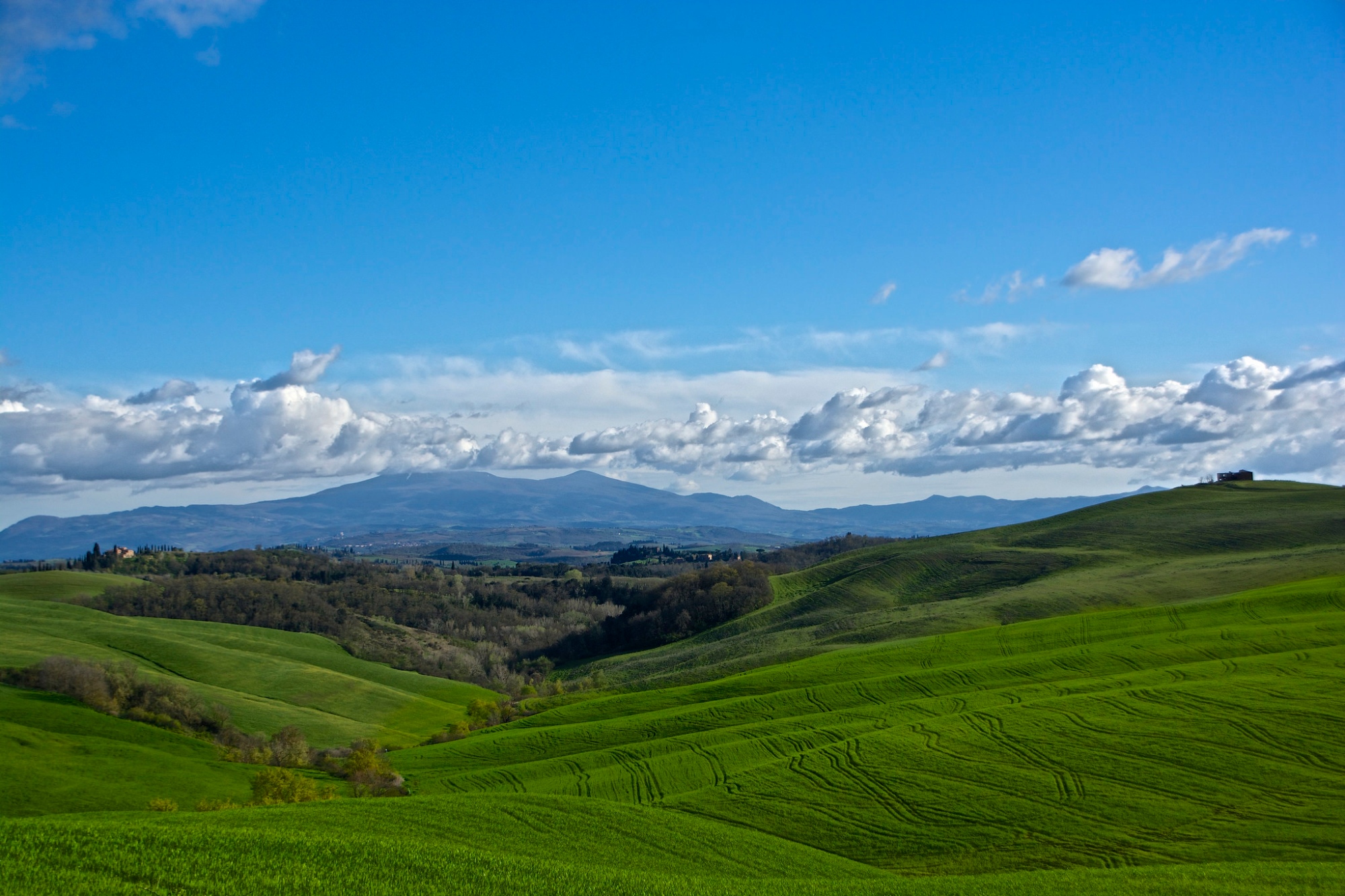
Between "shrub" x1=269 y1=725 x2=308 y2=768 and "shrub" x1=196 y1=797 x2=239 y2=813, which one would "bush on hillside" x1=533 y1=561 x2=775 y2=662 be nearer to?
"shrub" x1=269 y1=725 x2=308 y2=768

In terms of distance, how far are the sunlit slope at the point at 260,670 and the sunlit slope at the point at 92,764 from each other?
18.6m

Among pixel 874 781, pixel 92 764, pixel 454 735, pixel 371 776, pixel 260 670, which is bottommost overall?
pixel 454 735

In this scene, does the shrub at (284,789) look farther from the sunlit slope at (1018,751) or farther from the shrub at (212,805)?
the sunlit slope at (1018,751)

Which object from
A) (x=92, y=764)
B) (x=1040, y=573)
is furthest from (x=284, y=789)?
(x=1040, y=573)

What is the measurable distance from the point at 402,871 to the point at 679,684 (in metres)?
65.3

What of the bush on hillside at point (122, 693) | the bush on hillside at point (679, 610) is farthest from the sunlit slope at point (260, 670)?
the bush on hillside at point (679, 610)

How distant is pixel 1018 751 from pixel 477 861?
94.7 ft

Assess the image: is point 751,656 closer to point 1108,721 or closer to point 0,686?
point 1108,721

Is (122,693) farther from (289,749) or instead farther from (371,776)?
(371,776)

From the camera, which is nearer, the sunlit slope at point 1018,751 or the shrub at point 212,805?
the sunlit slope at point 1018,751

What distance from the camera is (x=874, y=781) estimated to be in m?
41.0

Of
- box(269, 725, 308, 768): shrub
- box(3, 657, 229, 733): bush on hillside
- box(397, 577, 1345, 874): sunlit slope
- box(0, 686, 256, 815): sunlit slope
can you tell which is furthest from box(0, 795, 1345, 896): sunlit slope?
box(3, 657, 229, 733): bush on hillside

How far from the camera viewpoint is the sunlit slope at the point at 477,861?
850 inches

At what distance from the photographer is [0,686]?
80.8m
